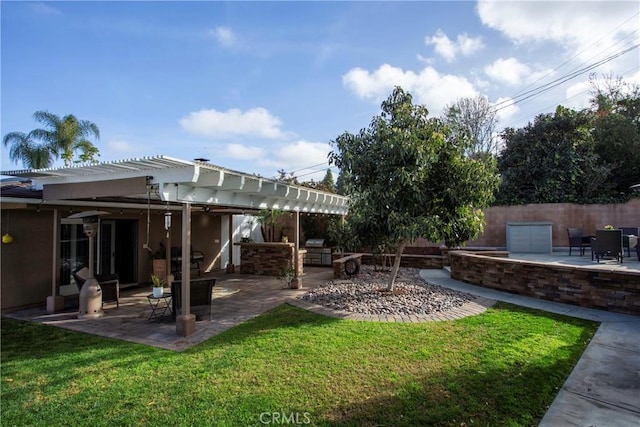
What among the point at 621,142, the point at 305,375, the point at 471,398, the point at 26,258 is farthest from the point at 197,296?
the point at 621,142

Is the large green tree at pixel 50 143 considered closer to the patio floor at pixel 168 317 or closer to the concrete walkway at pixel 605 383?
the patio floor at pixel 168 317

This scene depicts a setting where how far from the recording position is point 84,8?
24.2 ft

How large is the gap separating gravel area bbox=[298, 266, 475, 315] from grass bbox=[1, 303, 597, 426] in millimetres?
1061

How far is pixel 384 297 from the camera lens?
8.26 meters

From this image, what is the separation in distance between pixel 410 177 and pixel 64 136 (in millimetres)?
24736

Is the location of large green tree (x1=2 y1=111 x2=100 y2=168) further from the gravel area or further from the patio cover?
the gravel area

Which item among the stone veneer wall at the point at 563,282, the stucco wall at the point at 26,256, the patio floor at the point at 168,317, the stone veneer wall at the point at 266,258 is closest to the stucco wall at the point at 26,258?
the stucco wall at the point at 26,256

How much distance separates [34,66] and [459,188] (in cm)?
1101

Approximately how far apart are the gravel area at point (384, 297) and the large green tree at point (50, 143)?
21.3 m

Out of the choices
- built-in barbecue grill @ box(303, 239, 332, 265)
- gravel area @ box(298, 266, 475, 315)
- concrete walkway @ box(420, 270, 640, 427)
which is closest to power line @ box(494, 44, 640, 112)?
gravel area @ box(298, 266, 475, 315)

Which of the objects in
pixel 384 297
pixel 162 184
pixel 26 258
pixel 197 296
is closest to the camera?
pixel 162 184

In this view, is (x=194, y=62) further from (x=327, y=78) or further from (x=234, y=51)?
(x=327, y=78)

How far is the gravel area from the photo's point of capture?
7312mm

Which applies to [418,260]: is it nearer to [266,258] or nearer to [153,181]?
[266,258]
